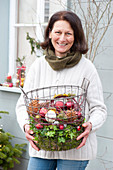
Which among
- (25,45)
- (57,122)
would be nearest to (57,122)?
(57,122)

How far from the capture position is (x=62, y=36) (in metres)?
1.56

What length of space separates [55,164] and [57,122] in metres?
0.42

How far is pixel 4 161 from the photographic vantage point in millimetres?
2951

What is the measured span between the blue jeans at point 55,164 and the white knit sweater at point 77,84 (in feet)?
0.09

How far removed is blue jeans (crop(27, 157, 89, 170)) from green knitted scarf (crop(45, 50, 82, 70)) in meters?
0.51

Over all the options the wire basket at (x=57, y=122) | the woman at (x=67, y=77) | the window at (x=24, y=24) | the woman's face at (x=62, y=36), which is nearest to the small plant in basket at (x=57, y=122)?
the wire basket at (x=57, y=122)

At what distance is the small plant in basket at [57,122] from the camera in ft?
4.30

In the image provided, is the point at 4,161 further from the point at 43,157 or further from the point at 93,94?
the point at 93,94

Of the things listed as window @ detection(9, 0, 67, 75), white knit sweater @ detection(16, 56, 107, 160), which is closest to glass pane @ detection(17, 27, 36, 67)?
window @ detection(9, 0, 67, 75)

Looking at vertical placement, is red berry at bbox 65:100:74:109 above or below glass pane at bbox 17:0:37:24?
below

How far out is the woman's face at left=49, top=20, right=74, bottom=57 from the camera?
1.56 metres

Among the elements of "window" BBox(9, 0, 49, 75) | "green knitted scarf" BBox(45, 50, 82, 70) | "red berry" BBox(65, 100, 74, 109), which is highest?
"window" BBox(9, 0, 49, 75)

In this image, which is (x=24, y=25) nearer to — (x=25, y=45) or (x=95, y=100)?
(x=25, y=45)

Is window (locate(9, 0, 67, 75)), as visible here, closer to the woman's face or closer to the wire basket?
the woman's face
